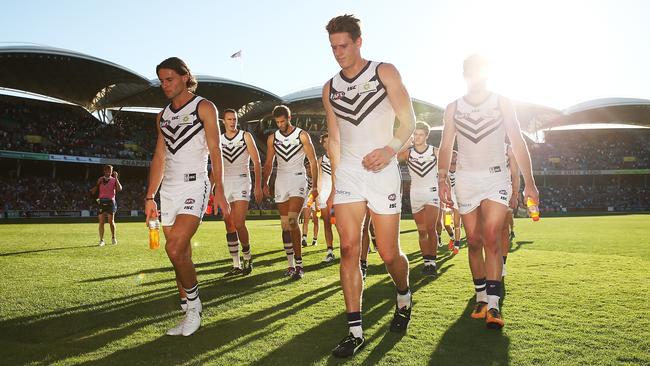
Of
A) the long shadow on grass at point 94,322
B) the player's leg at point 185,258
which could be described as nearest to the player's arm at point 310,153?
the long shadow on grass at point 94,322

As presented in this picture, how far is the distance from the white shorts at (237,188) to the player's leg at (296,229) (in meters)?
0.75

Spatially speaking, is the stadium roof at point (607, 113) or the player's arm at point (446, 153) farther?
the stadium roof at point (607, 113)

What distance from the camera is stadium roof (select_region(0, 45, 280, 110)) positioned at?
36156 mm

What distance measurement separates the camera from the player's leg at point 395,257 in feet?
13.7

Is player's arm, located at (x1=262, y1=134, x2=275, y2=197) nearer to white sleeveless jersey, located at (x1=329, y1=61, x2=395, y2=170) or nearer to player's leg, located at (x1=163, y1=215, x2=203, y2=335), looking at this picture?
player's leg, located at (x1=163, y1=215, x2=203, y2=335)

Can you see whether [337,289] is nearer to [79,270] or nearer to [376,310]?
[376,310]

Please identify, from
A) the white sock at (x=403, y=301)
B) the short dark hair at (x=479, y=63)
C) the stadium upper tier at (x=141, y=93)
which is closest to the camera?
the white sock at (x=403, y=301)

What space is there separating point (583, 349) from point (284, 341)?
2326 mm

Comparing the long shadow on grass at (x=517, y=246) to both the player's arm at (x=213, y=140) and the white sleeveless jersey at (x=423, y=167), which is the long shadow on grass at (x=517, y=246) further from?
the player's arm at (x=213, y=140)

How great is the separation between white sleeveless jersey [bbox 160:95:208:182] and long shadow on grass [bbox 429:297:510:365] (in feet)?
8.80

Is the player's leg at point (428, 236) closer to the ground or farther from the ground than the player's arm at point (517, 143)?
closer to the ground

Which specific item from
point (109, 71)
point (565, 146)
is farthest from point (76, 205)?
point (565, 146)

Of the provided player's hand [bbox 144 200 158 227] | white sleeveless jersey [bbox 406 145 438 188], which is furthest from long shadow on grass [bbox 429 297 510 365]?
white sleeveless jersey [bbox 406 145 438 188]

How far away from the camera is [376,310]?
5.26 meters
